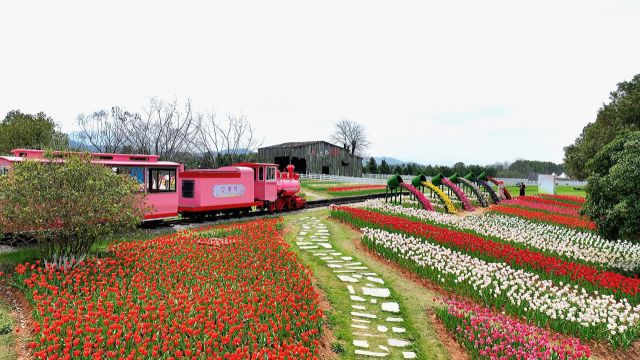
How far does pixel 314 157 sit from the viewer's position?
62750mm

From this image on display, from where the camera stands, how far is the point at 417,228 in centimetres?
1525

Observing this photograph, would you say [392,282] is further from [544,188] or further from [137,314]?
[544,188]

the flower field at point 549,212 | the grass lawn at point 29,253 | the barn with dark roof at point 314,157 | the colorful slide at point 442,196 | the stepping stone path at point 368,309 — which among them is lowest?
the stepping stone path at point 368,309

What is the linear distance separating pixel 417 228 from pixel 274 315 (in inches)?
352

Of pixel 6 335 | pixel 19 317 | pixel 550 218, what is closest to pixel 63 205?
pixel 19 317

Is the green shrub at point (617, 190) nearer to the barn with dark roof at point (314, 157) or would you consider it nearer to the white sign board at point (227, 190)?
the white sign board at point (227, 190)

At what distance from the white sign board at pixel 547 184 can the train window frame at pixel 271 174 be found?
1157 inches

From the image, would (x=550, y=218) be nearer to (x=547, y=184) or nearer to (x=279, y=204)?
(x=279, y=204)

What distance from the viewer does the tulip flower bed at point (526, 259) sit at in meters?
10.2

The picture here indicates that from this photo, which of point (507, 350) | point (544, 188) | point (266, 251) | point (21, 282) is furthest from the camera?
point (544, 188)

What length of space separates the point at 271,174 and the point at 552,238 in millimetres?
13779

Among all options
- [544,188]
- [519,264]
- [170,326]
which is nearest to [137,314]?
[170,326]

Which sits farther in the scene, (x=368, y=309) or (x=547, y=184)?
(x=547, y=184)

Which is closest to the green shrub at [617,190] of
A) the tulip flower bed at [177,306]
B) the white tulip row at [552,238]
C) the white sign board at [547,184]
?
the white tulip row at [552,238]
